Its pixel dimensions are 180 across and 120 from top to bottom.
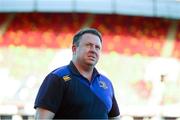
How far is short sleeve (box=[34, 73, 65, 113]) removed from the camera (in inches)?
66.1

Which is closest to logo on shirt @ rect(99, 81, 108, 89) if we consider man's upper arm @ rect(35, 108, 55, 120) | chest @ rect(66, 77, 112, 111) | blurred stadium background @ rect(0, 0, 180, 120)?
chest @ rect(66, 77, 112, 111)

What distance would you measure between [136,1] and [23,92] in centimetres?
249

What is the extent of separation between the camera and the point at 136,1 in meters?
8.21

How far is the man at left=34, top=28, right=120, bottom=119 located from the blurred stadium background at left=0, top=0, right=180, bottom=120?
6340 millimetres

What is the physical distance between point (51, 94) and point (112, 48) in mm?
6804

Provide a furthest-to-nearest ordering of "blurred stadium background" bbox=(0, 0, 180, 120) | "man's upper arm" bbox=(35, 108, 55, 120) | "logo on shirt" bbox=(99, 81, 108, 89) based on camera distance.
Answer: "blurred stadium background" bbox=(0, 0, 180, 120) → "logo on shirt" bbox=(99, 81, 108, 89) → "man's upper arm" bbox=(35, 108, 55, 120)

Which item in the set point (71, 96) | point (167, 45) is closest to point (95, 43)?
point (71, 96)

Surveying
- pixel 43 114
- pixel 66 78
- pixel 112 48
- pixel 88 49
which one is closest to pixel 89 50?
pixel 88 49

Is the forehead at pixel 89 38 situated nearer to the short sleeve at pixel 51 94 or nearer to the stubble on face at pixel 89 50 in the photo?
the stubble on face at pixel 89 50

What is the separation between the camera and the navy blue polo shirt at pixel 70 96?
1688mm

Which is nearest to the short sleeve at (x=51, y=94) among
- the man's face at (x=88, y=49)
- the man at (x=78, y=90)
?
the man at (x=78, y=90)

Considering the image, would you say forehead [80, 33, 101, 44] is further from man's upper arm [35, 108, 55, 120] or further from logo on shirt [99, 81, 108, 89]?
man's upper arm [35, 108, 55, 120]

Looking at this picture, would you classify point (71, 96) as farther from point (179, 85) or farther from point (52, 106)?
point (179, 85)

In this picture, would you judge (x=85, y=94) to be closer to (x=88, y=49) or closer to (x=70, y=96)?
(x=70, y=96)
